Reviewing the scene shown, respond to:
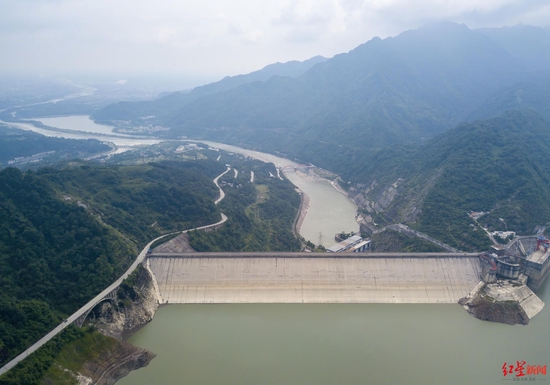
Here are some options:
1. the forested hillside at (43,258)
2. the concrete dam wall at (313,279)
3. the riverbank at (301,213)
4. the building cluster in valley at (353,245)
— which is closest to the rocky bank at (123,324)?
the forested hillside at (43,258)

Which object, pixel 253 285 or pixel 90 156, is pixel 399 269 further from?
pixel 90 156

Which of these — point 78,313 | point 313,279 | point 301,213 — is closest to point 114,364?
point 78,313

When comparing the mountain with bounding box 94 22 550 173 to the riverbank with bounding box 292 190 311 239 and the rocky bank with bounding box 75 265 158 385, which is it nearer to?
the riverbank with bounding box 292 190 311 239

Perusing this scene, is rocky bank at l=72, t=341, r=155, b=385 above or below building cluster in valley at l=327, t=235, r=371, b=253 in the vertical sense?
above

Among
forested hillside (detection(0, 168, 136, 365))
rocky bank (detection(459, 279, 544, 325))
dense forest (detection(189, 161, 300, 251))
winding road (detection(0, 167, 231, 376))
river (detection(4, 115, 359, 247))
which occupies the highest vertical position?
forested hillside (detection(0, 168, 136, 365))

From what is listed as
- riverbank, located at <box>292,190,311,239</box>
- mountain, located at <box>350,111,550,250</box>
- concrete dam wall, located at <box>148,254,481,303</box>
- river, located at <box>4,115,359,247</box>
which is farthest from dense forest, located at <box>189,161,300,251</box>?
mountain, located at <box>350,111,550,250</box>

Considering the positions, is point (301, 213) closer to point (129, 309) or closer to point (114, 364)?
point (129, 309)

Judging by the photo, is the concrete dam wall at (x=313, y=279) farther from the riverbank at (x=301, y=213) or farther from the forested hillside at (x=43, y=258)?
the riverbank at (x=301, y=213)
